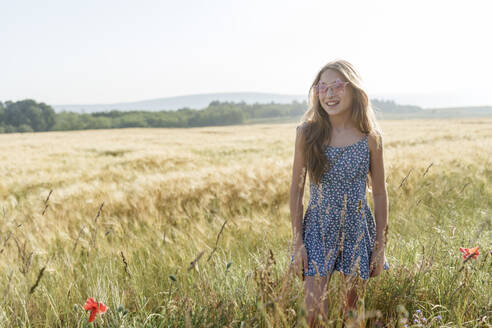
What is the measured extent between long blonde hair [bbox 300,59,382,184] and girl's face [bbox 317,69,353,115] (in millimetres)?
30

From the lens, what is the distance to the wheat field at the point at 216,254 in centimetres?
164

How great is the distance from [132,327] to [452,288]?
5.08ft

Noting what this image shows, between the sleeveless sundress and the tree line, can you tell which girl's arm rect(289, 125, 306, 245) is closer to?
the sleeveless sundress

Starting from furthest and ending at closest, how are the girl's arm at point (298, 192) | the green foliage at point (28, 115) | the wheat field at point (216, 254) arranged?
the green foliage at point (28, 115) < the girl's arm at point (298, 192) < the wheat field at point (216, 254)

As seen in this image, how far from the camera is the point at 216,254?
238cm

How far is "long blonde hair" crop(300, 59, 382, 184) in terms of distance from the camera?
78.4 inches

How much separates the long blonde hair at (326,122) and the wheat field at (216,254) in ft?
1.62

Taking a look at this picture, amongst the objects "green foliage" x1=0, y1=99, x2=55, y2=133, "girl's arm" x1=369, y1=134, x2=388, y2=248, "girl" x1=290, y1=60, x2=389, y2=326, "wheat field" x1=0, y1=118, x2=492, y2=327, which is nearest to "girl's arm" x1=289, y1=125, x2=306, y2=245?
"girl" x1=290, y1=60, x2=389, y2=326

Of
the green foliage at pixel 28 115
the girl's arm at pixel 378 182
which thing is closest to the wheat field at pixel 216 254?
the girl's arm at pixel 378 182

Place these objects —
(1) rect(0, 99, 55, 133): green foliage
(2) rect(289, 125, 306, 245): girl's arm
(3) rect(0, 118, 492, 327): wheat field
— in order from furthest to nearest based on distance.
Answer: (1) rect(0, 99, 55, 133): green foliage → (2) rect(289, 125, 306, 245): girl's arm → (3) rect(0, 118, 492, 327): wheat field

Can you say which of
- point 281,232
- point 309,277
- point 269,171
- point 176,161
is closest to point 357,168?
point 309,277

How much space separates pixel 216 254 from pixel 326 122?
3.54 feet

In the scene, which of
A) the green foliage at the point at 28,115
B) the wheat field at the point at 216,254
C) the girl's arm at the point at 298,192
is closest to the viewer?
the wheat field at the point at 216,254

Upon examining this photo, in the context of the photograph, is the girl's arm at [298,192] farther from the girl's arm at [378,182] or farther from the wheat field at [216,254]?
the girl's arm at [378,182]
